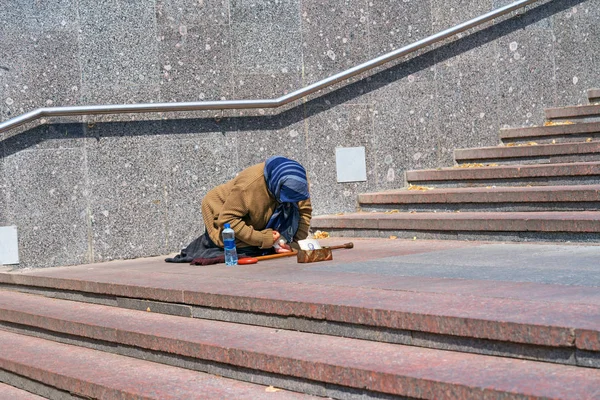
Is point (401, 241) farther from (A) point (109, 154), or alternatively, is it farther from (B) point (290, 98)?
(A) point (109, 154)

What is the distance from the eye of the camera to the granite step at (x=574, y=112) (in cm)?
974

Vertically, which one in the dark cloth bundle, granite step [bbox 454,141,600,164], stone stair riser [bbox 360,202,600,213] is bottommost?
the dark cloth bundle

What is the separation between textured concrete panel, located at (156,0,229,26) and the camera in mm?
8812

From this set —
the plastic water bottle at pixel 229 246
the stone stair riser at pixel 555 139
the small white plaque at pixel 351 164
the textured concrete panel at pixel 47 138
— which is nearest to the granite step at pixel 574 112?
the stone stair riser at pixel 555 139

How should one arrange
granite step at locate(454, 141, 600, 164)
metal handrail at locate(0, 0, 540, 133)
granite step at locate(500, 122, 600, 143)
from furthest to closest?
Result: 1. granite step at locate(500, 122, 600, 143)
2. granite step at locate(454, 141, 600, 164)
3. metal handrail at locate(0, 0, 540, 133)

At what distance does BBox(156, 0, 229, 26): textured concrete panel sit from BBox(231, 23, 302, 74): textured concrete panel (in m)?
0.20

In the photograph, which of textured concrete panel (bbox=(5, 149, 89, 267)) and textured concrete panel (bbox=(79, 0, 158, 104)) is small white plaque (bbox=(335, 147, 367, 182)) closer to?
textured concrete panel (bbox=(79, 0, 158, 104))

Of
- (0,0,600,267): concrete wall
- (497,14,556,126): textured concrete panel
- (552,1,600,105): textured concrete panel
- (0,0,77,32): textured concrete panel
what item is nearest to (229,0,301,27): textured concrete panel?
(0,0,600,267): concrete wall

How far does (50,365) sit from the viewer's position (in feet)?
18.2

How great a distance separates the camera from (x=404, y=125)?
10.0 metres

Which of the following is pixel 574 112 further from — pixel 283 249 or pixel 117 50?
pixel 117 50

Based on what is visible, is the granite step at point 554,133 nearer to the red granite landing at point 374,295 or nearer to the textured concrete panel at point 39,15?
the red granite landing at point 374,295

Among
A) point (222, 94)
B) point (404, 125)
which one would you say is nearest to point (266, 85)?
point (222, 94)

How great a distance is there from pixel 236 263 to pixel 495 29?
4.96 m
